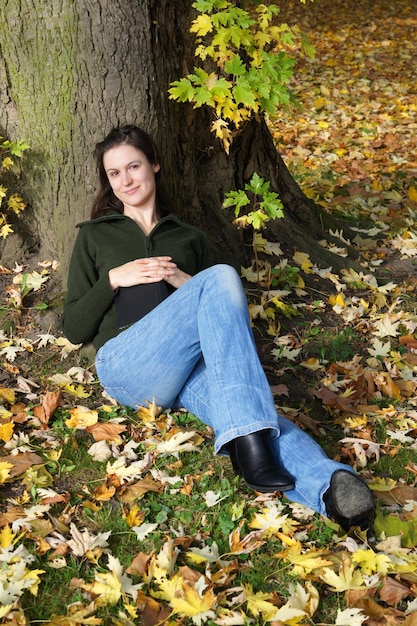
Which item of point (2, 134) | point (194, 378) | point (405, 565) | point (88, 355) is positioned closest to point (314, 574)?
point (405, 565)

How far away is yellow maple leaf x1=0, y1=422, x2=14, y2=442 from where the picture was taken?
9.88 ft

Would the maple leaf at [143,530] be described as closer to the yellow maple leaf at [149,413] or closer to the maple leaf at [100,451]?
the maple leaf at [100,451]

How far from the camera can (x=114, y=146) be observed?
3.27m

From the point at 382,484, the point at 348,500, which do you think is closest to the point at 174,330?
the point at 348,500

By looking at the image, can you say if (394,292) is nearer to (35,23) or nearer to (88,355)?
(88,355)

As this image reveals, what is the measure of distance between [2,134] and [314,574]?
278 centimetres

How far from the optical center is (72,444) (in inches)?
120

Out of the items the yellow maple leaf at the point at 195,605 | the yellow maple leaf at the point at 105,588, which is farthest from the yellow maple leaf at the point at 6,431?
the yellow maple leaf at the point at 195,605

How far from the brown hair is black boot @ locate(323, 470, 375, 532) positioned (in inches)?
63.9

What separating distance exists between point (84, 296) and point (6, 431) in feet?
2.26

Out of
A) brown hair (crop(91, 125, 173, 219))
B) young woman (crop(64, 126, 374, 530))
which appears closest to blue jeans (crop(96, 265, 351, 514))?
young woman (crop(64, 126, 374, 530))

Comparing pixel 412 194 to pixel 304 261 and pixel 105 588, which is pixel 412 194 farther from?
pixel 105 588

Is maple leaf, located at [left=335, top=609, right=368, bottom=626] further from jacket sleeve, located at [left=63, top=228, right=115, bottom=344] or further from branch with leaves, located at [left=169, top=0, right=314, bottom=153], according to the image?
branch with leaves, located at [left=169, top=0, right=314, bottom=153]

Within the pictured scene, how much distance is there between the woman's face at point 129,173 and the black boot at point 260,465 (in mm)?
1297
